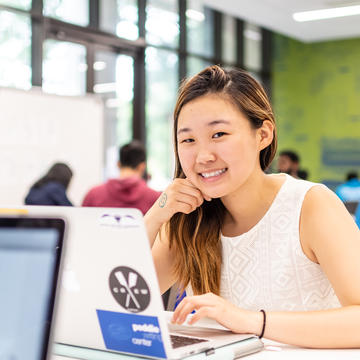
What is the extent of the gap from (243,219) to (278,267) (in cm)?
18

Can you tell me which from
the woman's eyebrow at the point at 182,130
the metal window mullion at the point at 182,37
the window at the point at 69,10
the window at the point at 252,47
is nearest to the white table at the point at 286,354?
the woman's eyebrow at the point at 182,130

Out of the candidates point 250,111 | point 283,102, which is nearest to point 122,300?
point 250,111

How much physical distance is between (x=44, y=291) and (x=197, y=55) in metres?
8.26

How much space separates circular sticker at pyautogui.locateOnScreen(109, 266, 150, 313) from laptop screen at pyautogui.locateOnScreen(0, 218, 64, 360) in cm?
21

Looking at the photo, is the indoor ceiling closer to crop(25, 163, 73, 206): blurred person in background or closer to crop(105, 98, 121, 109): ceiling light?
crop(105, 98, 121, 109): ceiling light

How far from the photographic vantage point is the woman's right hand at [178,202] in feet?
5.54

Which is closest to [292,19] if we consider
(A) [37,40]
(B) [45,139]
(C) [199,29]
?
(C) [199,29]

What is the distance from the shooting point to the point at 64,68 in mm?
6609

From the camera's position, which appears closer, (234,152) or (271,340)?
(271,340)

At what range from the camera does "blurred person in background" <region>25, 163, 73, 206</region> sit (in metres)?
4.74

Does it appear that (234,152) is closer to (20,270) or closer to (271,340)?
(271,340)

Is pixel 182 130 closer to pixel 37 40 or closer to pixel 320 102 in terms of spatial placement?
pixel 37 40

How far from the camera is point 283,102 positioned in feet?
35.9

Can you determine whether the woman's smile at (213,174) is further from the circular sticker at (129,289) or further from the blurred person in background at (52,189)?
the blurred person in background at (52,189)
